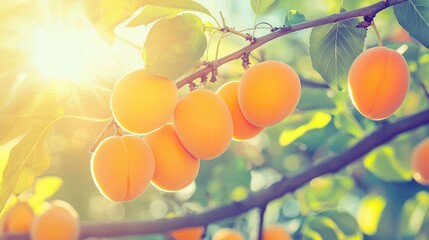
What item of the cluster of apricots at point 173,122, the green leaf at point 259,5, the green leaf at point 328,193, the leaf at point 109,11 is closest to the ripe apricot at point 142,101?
the cluster of apricots at point 173,122

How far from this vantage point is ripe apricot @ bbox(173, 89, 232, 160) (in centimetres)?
99

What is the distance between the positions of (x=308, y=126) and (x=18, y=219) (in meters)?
1.00

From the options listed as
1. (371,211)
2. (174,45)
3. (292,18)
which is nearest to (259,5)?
(292,18)

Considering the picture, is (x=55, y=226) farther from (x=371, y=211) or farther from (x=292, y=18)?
(x=371, y=211)

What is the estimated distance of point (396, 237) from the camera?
112 inches

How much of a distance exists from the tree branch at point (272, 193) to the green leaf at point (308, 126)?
14 centimetres

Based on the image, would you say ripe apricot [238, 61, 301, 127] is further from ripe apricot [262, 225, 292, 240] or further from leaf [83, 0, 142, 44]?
ripe apricot [262, 225, 292, 240]

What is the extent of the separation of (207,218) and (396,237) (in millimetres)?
1497

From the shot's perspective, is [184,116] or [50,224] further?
[50,224]

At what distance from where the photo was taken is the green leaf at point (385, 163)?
2092 millimetres

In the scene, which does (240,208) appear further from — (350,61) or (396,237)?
(396,237)

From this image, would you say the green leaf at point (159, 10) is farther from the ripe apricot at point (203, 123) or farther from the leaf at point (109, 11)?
the ripe apricot at point (203, 123)

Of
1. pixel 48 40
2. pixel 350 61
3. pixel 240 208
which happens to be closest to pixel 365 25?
pixel 350 61

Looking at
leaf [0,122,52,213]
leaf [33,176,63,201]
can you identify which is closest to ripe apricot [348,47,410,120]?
leaf [0,122,52,213]
